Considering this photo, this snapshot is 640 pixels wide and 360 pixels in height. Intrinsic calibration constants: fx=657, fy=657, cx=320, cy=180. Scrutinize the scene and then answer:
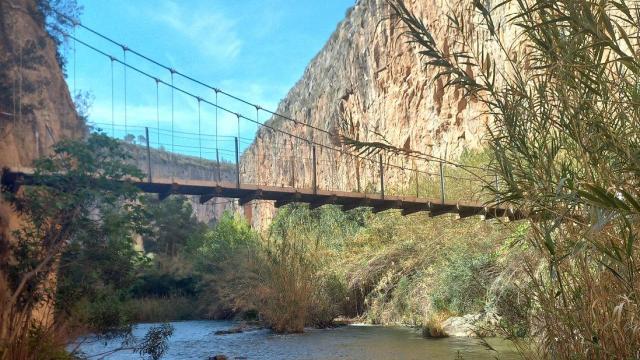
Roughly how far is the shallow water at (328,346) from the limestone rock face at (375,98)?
399 cm

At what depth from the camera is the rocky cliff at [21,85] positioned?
723 cm

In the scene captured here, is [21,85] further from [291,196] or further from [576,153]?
[576,153]

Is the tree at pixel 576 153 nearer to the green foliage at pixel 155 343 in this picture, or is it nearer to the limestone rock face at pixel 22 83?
the limestone rock face at pixel 22 83

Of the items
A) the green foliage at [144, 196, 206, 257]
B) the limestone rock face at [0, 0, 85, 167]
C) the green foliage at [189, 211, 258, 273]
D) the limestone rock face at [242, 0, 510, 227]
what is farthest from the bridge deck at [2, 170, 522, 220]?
the green foliage at [144, 196, 206, 257]

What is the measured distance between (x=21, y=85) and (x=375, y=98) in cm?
1922

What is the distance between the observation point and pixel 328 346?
9.90 meters

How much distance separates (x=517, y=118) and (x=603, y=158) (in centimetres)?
45

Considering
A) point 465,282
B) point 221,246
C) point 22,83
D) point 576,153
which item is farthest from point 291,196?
point 221,246

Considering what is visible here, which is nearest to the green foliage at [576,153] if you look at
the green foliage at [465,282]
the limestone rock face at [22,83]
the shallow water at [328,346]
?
the shallow water at [328,346]

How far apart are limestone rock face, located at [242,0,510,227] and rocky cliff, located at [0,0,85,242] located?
246 inches

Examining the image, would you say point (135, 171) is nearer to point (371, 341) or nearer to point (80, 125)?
point (371, 341)

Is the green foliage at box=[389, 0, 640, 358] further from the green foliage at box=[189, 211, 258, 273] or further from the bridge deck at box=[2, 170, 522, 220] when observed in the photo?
the green foliage at box=[189, 211, 258, 273]

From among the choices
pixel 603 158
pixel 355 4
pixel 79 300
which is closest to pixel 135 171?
pixel 79 300

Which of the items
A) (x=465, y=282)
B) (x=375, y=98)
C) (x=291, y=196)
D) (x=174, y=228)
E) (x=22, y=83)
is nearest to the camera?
(x=22, y=83)
